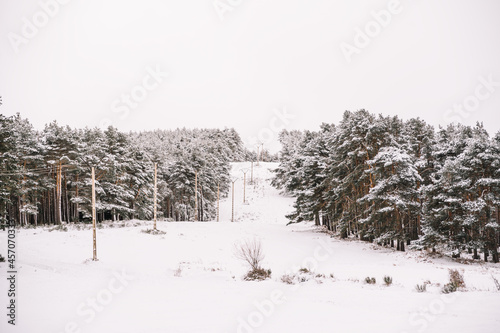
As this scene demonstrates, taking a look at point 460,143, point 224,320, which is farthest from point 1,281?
point 460,143

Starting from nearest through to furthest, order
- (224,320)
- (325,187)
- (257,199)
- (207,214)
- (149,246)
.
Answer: (224,320)
(149,246)
(325,187)
(207,214)
(257,199)

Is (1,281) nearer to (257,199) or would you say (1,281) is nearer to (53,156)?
(53,156)

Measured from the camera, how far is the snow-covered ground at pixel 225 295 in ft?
23.3

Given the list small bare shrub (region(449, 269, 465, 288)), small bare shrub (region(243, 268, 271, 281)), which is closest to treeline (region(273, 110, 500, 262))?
small bare shrub (region(449, 269, 465, 288))

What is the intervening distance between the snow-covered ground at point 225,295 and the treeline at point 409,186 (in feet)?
7.05

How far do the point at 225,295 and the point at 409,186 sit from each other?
1968cm

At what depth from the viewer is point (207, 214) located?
58.1 metres

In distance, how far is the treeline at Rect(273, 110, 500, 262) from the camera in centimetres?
1919

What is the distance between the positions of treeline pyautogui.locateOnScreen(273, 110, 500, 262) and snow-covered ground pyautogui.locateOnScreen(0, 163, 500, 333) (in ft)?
7.05

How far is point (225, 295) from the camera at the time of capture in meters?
10.2

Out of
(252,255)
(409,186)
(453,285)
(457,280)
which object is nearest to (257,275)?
(252,255)

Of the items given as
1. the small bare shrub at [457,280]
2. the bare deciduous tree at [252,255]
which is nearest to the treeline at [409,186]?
the small bare shrub at [457,280]

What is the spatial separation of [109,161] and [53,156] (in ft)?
24.3

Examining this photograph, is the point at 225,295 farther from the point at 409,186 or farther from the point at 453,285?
the point at 409,186
